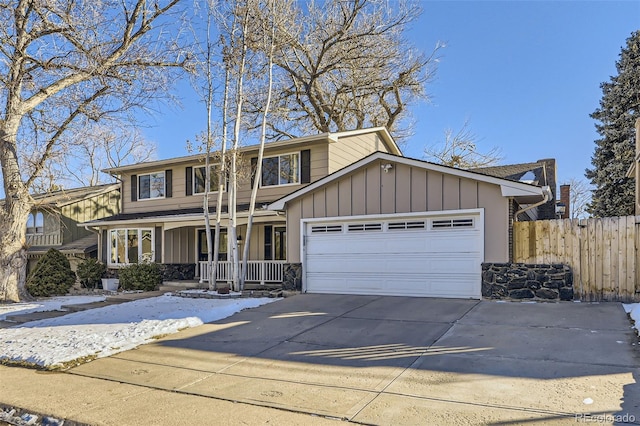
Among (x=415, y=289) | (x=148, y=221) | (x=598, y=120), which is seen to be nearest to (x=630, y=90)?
(x=598, y=120)

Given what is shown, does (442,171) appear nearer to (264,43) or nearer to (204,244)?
(264,43)

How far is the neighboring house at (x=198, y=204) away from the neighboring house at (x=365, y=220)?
1.8 inches

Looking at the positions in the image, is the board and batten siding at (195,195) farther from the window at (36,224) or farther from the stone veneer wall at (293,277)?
the window at (36,224)

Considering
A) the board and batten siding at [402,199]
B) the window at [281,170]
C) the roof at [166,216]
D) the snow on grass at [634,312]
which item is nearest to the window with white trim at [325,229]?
the board and batten siding at [402,199]

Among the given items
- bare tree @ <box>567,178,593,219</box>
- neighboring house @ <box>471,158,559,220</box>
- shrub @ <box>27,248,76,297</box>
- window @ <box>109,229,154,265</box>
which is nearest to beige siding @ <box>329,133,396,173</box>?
neighboring house @ <box>471,158,559,220</box>

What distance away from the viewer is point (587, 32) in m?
13.4

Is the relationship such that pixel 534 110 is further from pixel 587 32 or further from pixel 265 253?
pixel 265 253

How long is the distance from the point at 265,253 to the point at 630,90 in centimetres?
1559

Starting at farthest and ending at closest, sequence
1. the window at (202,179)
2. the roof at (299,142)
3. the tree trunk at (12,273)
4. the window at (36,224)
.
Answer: the window at (36,224)
the window at (202,179)
the roof at (299,142)
the tree trunk at (12,273)

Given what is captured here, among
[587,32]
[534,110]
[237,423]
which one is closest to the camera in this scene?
[237,423]

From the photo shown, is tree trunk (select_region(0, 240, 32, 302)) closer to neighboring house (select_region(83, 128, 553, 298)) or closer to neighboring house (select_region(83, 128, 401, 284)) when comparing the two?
neighboring house (select_region(83, 128, 401, 284))

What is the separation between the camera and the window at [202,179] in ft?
54.3

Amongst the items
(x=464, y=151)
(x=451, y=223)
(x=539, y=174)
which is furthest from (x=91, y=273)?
(x=464, y=151)

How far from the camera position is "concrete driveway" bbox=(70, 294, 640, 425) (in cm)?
419
